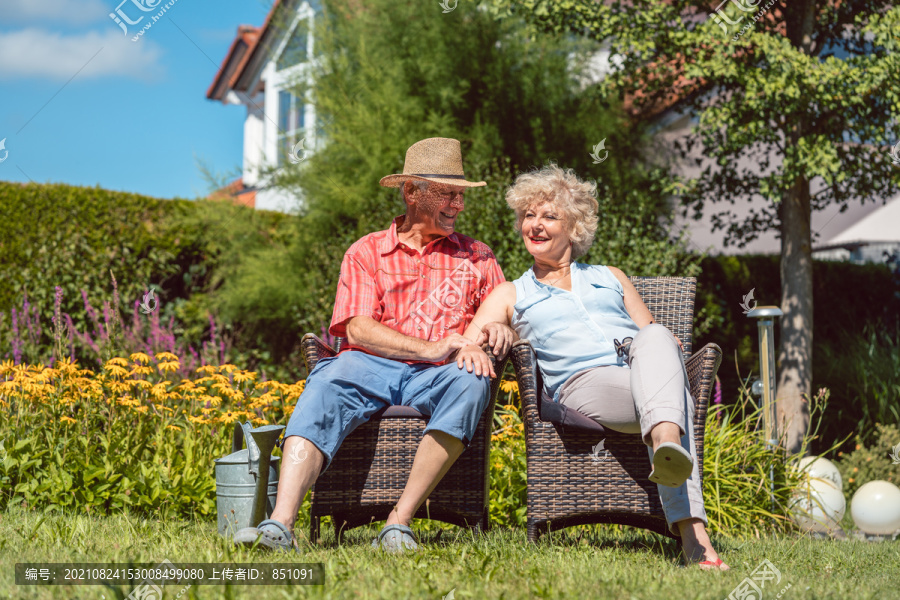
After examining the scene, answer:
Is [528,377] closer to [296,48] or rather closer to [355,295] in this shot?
[355,295]

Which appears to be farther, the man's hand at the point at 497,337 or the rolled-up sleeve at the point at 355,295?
the rolled-up sleeve at the point at 355,295

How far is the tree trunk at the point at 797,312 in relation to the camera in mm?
5793

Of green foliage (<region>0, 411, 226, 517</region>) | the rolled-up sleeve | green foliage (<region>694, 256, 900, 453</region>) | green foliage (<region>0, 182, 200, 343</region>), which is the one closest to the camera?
the rolled-up sleeve

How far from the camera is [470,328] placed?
3061 mm

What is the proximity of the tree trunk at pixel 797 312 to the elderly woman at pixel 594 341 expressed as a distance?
3134 mm

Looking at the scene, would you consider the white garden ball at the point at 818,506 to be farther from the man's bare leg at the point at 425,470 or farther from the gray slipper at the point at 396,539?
the gray slipper at the point at 396,539

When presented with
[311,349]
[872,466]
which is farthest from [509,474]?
[872,466]

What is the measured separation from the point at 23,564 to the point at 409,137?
5059 mm

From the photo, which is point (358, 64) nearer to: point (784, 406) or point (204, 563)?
point (784, 406)

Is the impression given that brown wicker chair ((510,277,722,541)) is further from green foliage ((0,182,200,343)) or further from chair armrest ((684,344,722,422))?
green foliage ((0,182,200,343))

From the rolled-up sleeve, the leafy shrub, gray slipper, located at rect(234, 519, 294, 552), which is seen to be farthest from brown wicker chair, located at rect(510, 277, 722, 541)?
gray slipper, located at rect(234, 519, 294, 552)

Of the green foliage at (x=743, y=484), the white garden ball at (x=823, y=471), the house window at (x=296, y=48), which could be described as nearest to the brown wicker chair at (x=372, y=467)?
the green foliage at (x=743, y=484)

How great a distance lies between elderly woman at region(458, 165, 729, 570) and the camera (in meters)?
2.52

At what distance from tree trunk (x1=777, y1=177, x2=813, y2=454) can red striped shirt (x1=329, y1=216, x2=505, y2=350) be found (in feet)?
11.5
